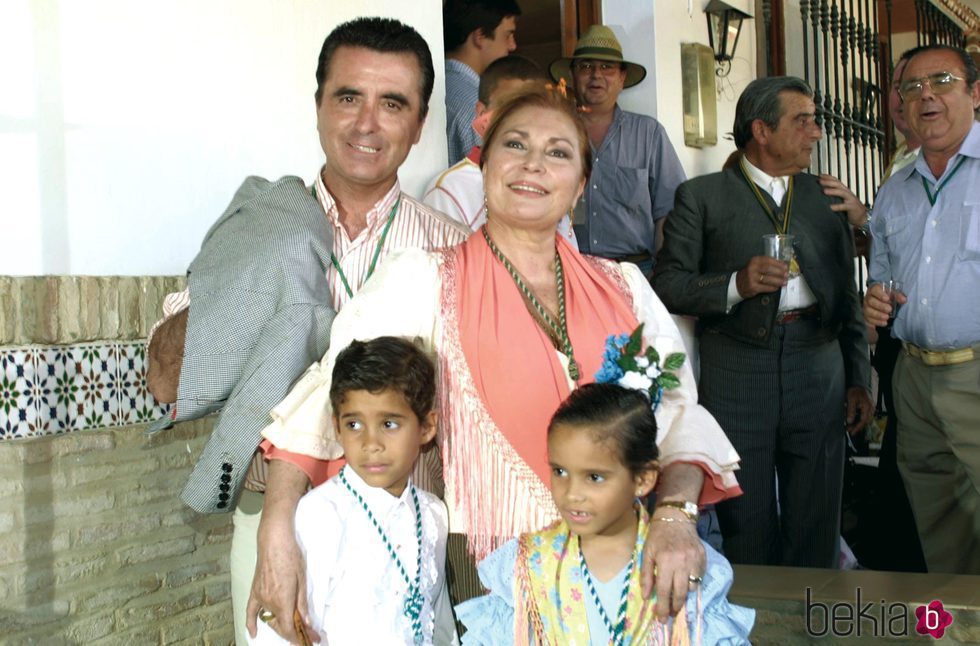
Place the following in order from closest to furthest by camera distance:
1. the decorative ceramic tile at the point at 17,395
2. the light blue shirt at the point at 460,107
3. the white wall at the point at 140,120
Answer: the decorative ceramic tile at the point at 17,395
the white wall at the point at 140,120
the light blue shirt at the point at 460,107

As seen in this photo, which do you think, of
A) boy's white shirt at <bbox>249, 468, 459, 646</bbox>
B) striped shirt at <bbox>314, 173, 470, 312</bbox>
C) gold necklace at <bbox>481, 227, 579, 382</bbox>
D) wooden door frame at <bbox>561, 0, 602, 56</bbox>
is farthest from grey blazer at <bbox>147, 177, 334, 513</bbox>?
wooden door frame at <bbox>561, 0, 602, 56</bbox>

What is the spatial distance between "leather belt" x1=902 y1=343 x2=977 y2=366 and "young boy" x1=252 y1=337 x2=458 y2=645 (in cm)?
265

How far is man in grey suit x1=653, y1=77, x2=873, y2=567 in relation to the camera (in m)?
4.66

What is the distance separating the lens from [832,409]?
4727mm

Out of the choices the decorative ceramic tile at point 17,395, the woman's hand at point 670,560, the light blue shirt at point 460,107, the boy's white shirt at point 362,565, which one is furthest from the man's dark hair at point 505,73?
the woman's hand at point 670,560

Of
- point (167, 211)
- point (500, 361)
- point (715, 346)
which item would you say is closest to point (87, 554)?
point (167, 211)

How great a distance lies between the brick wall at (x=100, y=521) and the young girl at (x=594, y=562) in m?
1.34

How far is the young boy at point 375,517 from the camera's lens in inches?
89.3

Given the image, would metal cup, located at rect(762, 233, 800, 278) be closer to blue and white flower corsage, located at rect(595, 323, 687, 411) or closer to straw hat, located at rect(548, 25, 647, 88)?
straw hat, located at rect(548, 25, 647, 88)

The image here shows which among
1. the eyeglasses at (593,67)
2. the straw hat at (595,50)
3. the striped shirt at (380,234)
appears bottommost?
the striped shirt at (380,234)

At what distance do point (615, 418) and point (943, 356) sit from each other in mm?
2584

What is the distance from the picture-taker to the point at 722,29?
712 centimetres

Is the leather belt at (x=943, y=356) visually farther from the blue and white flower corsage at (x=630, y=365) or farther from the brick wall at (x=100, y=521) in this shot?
the brick wall at (x=100, y=521)

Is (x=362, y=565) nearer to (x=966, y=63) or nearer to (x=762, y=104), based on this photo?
(x=762, y=104)
